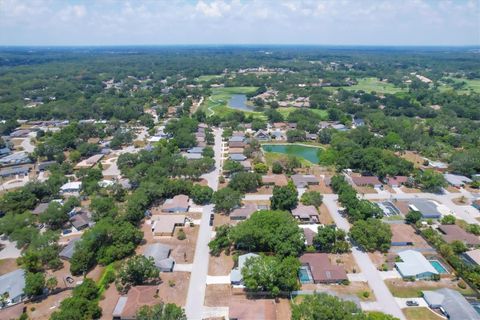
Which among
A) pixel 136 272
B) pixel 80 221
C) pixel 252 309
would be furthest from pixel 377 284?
pixel 80 221

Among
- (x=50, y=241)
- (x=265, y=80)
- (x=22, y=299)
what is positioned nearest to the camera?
(x=22, y=299)

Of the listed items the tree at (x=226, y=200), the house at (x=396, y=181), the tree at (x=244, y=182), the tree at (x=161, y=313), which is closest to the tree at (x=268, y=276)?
the tree at (x=161, y=313)

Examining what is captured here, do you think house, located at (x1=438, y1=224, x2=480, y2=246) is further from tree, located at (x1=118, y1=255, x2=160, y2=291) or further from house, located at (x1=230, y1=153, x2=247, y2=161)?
house, located at (x1=230, y1=153, x2=247, y2=161)

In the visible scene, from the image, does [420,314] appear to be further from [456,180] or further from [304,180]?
[456,180]

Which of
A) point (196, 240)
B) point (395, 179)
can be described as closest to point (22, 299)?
point (196, 240)

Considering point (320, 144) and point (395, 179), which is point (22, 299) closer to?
point (395, 179)

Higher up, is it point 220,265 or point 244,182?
point 244,182

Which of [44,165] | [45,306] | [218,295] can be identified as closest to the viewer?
[45,306]
